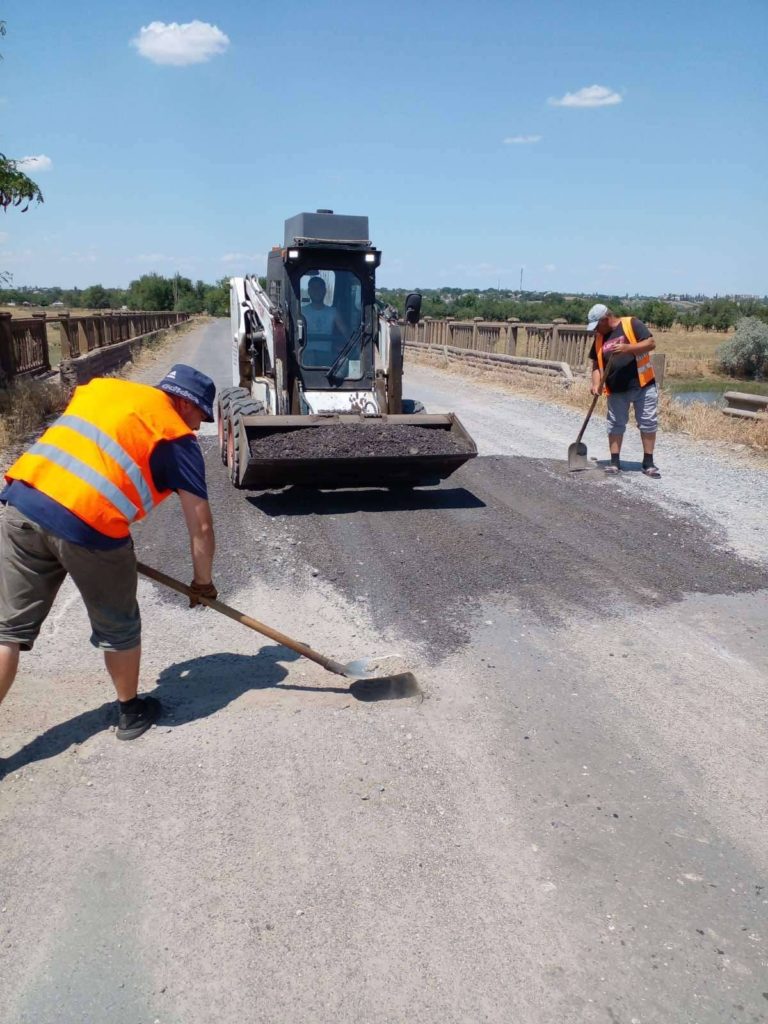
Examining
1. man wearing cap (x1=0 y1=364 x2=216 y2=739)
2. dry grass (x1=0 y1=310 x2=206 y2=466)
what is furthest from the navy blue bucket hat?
dry grass (x1=0 y1=310 x2=206 y2=466)

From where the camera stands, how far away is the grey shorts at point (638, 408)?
8.30 meters

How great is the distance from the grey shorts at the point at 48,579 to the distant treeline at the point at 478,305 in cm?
3002

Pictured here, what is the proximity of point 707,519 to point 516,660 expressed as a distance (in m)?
3.45

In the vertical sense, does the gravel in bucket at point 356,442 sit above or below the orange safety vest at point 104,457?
below

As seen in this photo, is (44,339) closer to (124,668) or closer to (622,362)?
(622,362)

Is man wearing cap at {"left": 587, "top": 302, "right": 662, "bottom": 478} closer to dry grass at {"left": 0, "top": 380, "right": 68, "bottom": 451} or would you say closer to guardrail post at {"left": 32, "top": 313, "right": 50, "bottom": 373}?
dry grass at {"left": 0, "top": 380, "right": 68, "bottom": 451}

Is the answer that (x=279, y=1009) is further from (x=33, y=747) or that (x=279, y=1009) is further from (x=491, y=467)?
(x=491, y=467)

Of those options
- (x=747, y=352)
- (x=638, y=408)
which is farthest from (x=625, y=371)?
(x=747, y=352)

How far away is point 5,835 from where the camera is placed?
2859mm

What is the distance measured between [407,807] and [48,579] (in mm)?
1740

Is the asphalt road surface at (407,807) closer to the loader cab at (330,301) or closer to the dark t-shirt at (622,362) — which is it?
the dark t-shirt at (622,362)

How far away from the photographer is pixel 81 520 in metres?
3.07

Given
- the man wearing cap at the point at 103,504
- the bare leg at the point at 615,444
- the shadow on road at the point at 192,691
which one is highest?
the man wearing cap at the point at 103,504

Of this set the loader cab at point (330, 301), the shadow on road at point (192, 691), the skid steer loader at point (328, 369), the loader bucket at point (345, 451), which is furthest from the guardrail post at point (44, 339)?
A: the shadow on road at point (192, 691)
